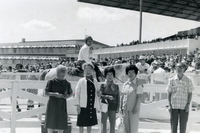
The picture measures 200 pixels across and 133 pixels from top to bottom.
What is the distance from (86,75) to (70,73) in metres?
3.74

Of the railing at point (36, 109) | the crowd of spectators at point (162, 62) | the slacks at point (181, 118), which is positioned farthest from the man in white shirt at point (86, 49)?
the slacks at point (181, 118)

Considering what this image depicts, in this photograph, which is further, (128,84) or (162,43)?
(162,43)

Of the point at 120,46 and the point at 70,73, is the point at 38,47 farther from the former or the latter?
the point at 70,73

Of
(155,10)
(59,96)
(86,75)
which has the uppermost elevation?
(155,10)

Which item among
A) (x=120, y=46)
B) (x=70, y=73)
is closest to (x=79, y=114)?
(x=70, y=73)

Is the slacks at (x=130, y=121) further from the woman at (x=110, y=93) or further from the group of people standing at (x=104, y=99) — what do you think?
the woman at (x=110, y=93)

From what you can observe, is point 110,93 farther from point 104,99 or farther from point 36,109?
point 36,109

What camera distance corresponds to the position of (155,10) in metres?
48.6

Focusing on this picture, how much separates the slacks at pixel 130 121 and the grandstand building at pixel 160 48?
24.4 meters

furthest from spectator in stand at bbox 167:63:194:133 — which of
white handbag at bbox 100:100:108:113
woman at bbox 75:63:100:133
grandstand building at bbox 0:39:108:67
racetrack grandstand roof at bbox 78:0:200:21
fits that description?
grandstand building at bbox 0:39:108:67

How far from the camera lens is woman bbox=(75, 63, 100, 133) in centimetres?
600

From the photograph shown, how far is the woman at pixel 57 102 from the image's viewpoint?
5.85 meters

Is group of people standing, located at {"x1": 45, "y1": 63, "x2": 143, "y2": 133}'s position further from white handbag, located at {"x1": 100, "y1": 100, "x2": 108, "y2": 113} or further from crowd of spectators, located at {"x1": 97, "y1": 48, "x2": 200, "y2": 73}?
crowd of spectators, located at {"x1": 97, "y1": 48, "x2": 200, "y2": 73}

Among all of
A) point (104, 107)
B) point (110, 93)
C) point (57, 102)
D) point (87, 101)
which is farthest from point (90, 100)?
point (57, 102)
